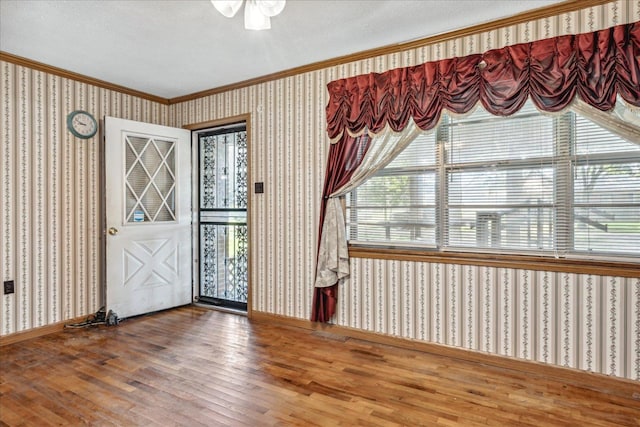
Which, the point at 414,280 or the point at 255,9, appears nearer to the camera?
the point at 255,9

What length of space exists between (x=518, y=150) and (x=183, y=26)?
2.69m

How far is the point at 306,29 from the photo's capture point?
9.57 feet

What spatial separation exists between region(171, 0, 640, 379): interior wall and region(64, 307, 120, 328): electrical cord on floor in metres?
1.44

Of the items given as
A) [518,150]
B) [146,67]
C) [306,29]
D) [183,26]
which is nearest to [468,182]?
[518,150]

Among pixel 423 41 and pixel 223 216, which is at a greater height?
pixel 423 41

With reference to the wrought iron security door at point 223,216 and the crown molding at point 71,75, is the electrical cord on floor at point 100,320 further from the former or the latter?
the crown molding at point 71,75

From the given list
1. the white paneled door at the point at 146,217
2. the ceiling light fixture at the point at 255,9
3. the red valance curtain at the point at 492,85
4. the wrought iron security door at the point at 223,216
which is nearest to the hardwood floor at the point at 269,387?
the white paneled door at the point at 146,217

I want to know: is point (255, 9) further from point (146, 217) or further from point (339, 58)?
point (146, 217)

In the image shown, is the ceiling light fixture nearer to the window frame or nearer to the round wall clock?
the window frame

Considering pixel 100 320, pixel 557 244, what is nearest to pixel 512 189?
pixel 557 244

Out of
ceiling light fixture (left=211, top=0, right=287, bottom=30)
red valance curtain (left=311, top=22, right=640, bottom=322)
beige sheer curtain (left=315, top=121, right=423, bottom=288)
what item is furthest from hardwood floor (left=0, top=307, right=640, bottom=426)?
ceiling light fixture (left=211, top=0, right=287, bottom=30)

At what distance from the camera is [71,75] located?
12.4ft

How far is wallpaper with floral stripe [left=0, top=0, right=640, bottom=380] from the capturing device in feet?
8.50

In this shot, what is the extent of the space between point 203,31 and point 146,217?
2.22 metres
